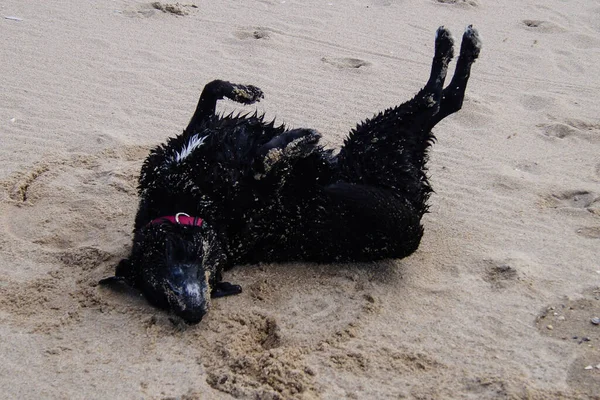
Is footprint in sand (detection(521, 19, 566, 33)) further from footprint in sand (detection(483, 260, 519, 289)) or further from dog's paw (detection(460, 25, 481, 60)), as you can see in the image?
footprint in sand (detection(483, 260, 519, 289))

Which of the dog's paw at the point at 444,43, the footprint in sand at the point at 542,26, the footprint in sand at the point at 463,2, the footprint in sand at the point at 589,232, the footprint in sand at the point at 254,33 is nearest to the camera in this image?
the dog's paw at the point at 444,43

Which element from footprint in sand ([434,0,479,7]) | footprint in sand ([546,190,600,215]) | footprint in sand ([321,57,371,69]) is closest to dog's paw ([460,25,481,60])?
footprint in sand ([546,190,600,215])

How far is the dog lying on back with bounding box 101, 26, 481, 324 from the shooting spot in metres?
3.69

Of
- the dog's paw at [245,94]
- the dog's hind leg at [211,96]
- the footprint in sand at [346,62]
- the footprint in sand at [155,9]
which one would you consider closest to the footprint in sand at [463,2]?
the footprint in sand at [346,62]

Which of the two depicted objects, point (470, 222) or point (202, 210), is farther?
point (470, 222)

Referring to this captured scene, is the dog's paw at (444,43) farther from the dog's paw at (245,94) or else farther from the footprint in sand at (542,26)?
the footprint in sand at (542,26)

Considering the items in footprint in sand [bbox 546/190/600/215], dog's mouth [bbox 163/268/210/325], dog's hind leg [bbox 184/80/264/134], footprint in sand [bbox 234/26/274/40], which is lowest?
dog's mouth [bbox 163/268/210/325]

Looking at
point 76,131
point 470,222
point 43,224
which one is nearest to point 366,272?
point 470,222

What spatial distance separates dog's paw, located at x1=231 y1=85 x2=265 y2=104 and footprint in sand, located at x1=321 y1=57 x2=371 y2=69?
112 inches

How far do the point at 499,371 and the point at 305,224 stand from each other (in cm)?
130

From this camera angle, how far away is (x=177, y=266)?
346cm

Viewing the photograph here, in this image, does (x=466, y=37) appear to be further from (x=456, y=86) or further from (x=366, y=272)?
(x=366, y=272)

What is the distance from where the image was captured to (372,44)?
780 centimetres

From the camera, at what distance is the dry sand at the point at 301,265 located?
3.34 metres
